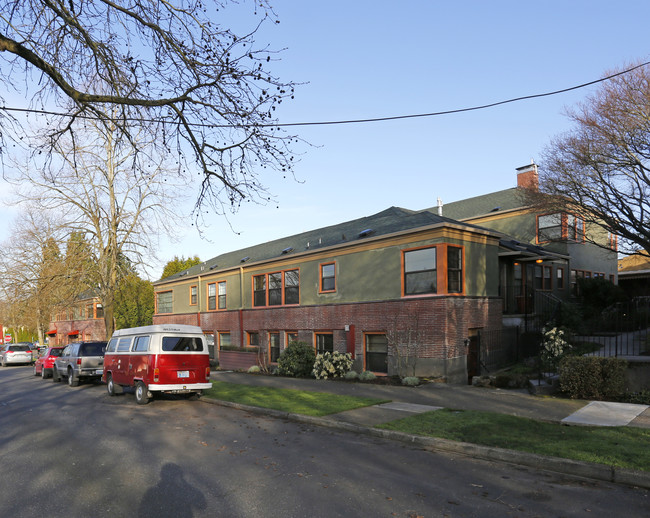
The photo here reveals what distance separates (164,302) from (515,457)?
35.2 meters

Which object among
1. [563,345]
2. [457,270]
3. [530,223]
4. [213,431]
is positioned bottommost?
[213,431]

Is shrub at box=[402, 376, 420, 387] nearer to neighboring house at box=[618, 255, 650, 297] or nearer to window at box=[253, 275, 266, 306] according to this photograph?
window at box=[253, 275, 266, 306]

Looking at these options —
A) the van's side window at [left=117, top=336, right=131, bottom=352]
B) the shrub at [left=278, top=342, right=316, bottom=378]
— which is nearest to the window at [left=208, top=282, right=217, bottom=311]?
the shrub at [left=278, top=342, right=316, bottom=378]

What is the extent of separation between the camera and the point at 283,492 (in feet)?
20.4

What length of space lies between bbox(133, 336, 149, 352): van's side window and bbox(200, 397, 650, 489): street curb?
6.18 meters

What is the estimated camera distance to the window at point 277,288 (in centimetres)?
2491

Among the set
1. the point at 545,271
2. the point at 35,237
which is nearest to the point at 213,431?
the point at 545,271

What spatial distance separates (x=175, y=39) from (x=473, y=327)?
14145 millimetres

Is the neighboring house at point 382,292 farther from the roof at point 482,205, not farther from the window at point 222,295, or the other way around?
the roof at point 482,205

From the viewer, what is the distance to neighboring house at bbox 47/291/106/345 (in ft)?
171

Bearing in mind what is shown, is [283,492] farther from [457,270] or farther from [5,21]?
[457,270]

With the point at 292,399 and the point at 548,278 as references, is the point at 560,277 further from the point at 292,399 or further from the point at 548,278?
the point at 292,399

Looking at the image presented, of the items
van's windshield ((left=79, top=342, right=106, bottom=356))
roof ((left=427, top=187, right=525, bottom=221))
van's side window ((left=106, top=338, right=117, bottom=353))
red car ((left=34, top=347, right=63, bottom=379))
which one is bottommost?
red car ((left=34, top=347, right=63, bottom=379))

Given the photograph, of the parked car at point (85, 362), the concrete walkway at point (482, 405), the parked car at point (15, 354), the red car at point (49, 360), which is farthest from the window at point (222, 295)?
the parked car at point (15, 354)
